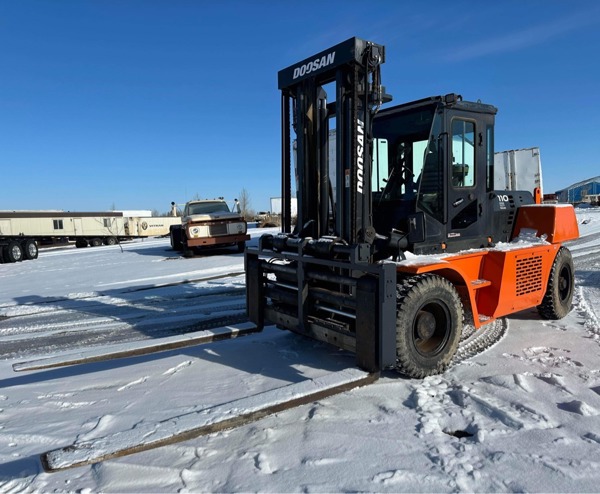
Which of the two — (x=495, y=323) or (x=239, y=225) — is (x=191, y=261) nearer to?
(x=239, y=225)

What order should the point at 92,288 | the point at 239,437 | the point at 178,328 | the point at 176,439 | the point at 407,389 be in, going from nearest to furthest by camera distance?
the point at 176,439 < the point at 239,437 < the point at 407,389 < the point at 178,328 < the point at 92,288

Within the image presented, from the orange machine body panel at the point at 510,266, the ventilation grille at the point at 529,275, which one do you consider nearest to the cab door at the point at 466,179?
the orange machine body panel at the point at 510,266

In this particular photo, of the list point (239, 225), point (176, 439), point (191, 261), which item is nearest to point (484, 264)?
point (176, 439)

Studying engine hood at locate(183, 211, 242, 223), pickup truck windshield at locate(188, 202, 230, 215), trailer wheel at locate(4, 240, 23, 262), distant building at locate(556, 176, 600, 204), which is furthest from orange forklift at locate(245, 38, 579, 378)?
distant building at locate(556, 176, 600, 204)

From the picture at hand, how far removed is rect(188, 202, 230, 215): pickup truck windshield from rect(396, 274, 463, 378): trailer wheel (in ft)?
48.0

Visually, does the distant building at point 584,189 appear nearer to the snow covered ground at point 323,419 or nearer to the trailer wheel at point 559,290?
the trailer wheel at point 559,290

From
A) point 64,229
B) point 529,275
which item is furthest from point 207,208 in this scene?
point 64,229

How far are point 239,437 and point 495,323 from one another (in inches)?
170

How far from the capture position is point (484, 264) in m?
5.25

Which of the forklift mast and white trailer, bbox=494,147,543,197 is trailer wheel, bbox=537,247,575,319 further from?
white trailer, bbox=494,147,543,197

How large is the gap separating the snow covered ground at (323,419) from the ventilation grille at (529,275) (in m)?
0.55

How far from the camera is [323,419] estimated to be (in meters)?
3.38

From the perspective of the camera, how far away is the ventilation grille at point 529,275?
18.0 ft

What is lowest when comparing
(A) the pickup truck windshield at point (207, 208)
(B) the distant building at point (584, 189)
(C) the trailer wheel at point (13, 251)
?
(C) the trailer wheel at point (13, 251)
